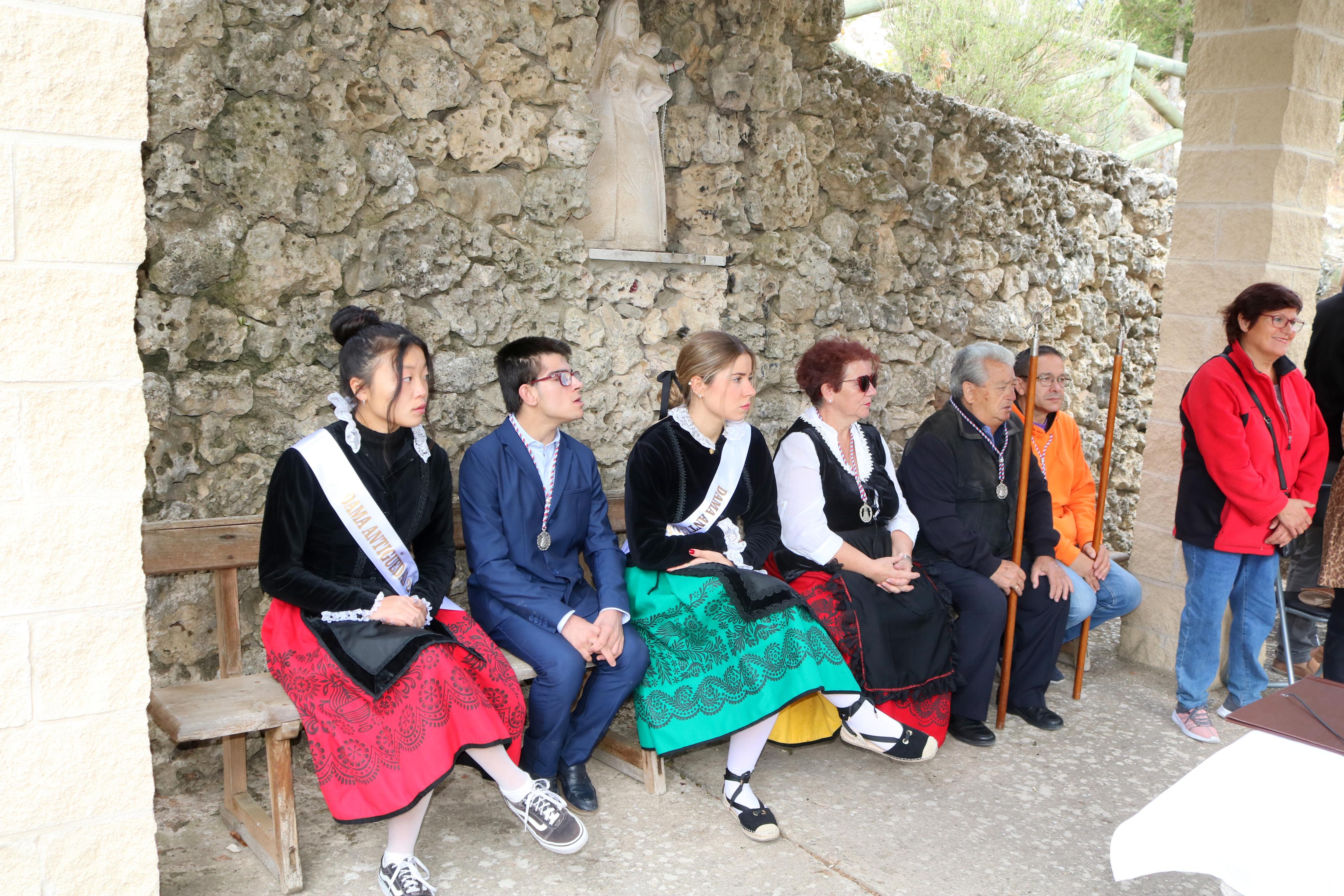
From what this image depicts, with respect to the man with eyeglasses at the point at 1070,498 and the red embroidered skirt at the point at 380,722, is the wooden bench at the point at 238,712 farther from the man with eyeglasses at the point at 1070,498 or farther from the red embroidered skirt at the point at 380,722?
the man with eyeglasses at the point at 1070,498

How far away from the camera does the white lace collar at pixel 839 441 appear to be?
11.7 ft

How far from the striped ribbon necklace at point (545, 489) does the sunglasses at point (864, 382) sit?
3.58 ft

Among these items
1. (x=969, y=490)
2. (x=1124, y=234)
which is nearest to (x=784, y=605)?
(x=969, y=490)

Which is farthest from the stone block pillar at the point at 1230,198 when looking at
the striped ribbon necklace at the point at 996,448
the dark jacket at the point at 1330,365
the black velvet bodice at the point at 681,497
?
the black velvet bodice at the point at 681,497

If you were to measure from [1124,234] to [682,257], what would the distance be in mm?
3453

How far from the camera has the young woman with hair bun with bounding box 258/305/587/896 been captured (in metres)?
2.45

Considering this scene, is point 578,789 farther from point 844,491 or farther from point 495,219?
point 495,219

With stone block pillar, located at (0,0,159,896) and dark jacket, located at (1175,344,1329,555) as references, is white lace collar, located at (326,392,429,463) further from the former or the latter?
dark jacket, located at (1175,344,1329,555)

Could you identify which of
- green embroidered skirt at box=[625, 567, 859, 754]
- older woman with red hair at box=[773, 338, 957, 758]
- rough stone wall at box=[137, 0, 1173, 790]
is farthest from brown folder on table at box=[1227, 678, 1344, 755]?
rough stone wall at box=[137, 0, 1173, 790]

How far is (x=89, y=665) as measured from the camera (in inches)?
70.1

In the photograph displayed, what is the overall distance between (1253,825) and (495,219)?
288 centimetres

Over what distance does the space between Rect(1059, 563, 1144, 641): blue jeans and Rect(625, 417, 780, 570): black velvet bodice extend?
4.38ft

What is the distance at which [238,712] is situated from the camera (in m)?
2.45

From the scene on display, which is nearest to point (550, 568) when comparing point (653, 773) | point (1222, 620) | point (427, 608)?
point (427, 608)
